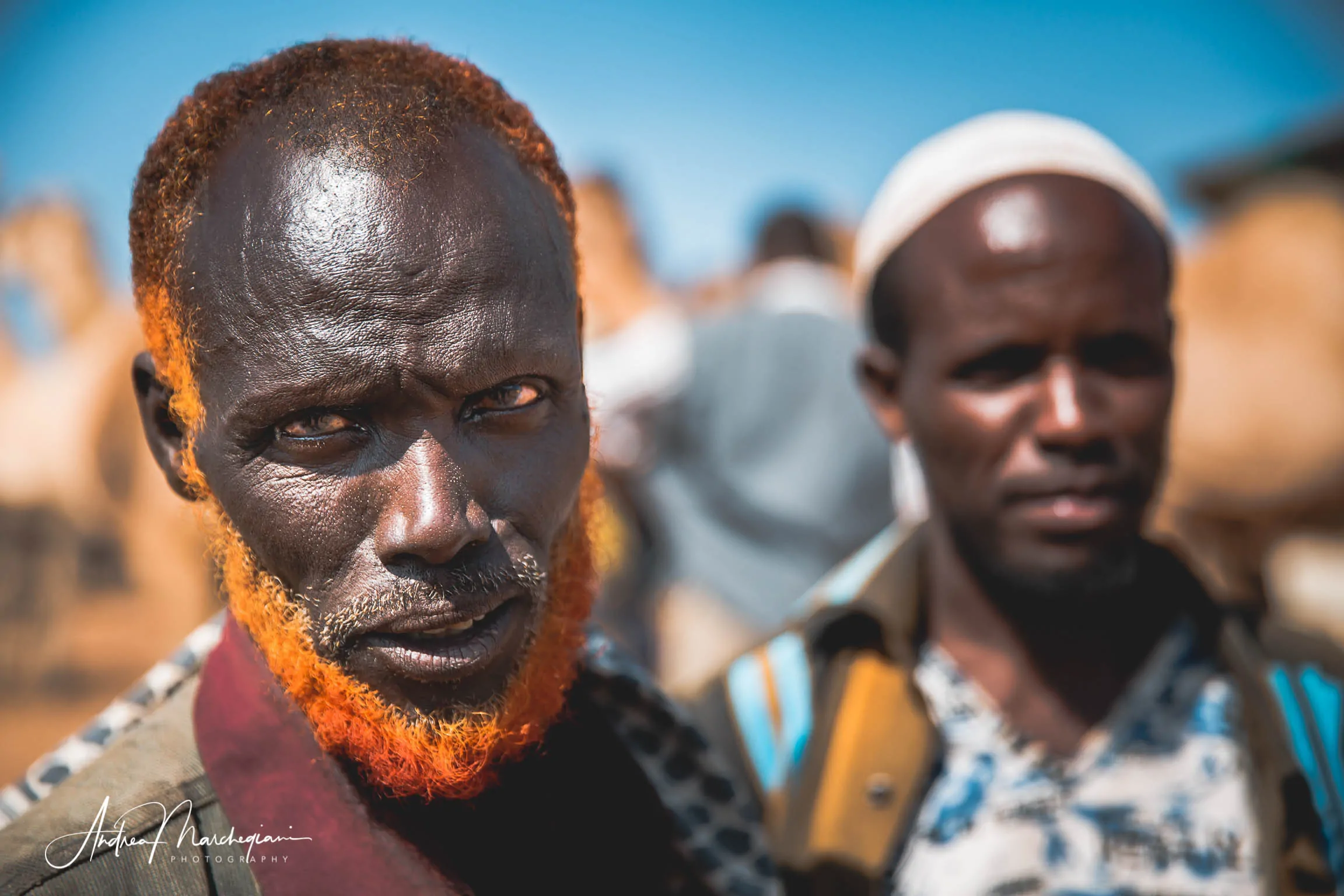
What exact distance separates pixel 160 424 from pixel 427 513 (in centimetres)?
50

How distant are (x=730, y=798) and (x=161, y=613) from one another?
7.30 metres

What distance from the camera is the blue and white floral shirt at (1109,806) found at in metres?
1.91

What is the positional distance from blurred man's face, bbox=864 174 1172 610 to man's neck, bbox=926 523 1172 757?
123 millimetres

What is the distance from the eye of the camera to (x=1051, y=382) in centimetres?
204

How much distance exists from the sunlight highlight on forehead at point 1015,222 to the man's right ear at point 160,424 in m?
1.63

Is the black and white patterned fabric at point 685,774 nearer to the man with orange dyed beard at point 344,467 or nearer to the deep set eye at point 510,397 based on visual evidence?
the man with orange dyed beard at point 344,467

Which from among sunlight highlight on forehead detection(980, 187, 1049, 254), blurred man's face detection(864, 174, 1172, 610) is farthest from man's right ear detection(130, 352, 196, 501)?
sunlight highlight on forehead detection(980, 187, 1049, 254)

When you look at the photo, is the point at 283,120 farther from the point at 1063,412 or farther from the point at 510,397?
the point at 1063,412

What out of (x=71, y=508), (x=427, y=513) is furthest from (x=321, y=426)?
(x=71, y=508)

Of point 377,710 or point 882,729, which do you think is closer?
point 377,710

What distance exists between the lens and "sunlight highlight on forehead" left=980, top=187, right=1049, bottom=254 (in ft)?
6.82

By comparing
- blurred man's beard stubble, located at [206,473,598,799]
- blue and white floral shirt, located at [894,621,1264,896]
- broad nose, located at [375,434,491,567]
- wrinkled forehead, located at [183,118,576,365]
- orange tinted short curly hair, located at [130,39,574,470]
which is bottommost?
blue and white floral shirt, located at [894,621,1264,896]

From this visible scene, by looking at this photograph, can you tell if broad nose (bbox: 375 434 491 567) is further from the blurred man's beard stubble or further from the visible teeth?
the blurred man's beard stubble

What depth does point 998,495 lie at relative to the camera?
209 cm
